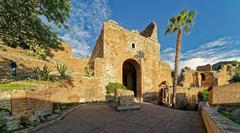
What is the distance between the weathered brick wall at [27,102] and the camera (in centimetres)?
826

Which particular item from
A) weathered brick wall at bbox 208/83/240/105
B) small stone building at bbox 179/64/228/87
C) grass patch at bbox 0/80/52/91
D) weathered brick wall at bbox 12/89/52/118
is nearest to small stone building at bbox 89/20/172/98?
small stone building at bbox 179/64/228/87

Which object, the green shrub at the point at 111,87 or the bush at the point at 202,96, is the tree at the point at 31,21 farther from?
the bush at the point at 202,96

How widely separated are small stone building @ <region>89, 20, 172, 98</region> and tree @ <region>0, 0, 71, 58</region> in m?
10.6

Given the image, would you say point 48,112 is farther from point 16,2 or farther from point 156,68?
point 156,68

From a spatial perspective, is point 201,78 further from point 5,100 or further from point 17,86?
point 5,100

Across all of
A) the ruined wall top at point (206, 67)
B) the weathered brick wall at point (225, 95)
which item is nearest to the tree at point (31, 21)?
the weathered brick wall at point (225, 95)

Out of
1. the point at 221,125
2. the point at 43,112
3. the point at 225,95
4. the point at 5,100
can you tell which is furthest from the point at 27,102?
the point at 225,95

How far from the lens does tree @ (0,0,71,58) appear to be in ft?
27.1

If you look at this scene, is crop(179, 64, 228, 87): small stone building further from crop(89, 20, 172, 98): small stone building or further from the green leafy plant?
the green leafy plant

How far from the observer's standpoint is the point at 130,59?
1008 inches

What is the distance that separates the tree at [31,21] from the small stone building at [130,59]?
34.9 ft

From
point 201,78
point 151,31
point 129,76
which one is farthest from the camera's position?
point 201,78

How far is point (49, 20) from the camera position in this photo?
9.75 metres

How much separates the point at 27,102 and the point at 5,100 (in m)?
1.03
